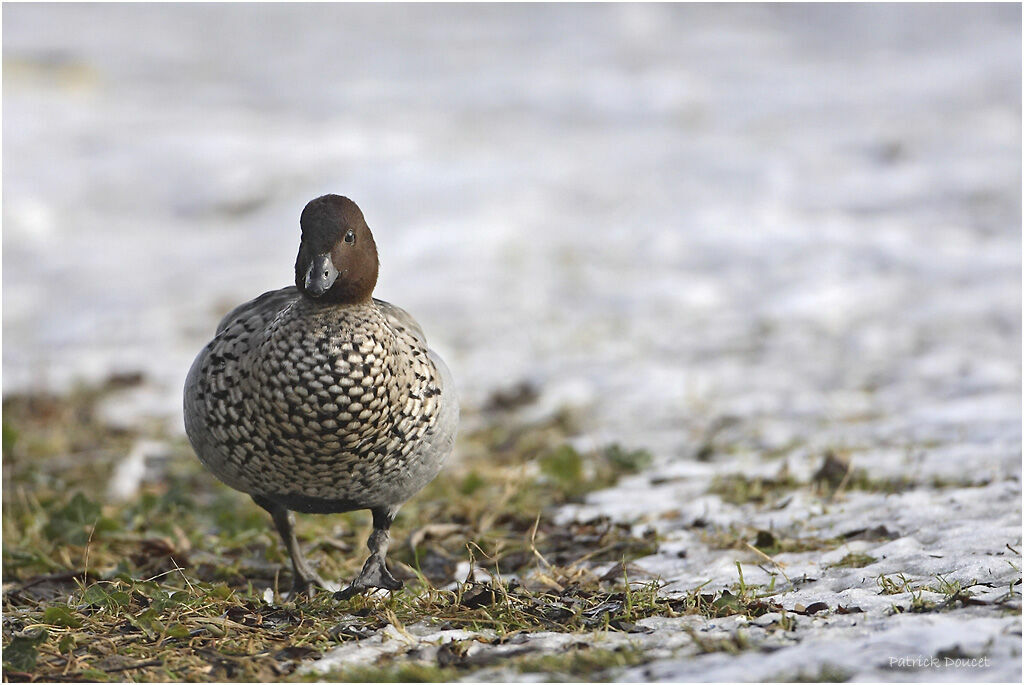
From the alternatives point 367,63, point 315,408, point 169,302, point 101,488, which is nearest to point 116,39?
point 367,63

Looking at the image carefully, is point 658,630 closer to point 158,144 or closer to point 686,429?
point 686,429

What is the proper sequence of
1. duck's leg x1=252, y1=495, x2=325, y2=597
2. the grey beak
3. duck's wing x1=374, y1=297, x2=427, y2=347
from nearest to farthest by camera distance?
the grey beak, duck's wing x1=374, y1=297, x2=427, y2=347, duck's leg x1=252, y1=495, x2=325, y2=597

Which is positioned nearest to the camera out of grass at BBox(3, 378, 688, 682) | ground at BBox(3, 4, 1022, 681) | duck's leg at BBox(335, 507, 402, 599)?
grass at BBox(3, 378, 688, 682)

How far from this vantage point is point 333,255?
138 inches

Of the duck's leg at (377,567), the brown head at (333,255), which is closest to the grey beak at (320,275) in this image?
the brown head at (333,255)

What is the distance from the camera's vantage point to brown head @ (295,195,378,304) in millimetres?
3443

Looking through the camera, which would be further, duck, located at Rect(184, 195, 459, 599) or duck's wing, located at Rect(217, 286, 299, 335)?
duck's wing, located at Rect(217, 286, 299, 335)

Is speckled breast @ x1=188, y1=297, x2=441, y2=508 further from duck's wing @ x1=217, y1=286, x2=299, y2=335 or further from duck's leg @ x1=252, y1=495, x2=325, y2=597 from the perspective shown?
duck's leg @ x1=252, y1=495, x2=325, y2=597

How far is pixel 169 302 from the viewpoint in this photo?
9.17 metres

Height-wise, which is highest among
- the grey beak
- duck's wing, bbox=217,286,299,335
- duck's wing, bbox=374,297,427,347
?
the grey beak

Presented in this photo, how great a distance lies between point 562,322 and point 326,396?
17.3ft

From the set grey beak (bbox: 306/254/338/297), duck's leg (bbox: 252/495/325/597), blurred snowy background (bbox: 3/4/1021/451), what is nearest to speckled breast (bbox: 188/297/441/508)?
grey beak (bbox: 306/254/338/297)

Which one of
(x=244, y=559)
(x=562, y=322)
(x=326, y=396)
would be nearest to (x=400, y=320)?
(x=326, y=396)

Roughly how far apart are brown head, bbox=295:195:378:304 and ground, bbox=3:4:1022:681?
1.01m
